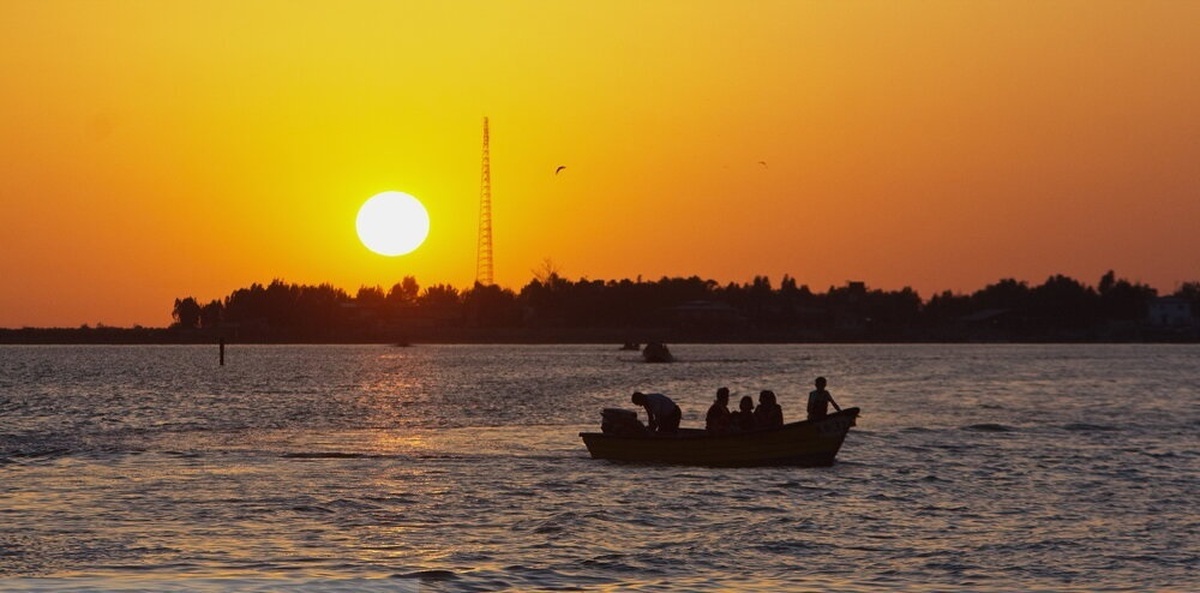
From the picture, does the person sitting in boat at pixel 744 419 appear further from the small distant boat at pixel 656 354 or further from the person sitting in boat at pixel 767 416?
the small distant boat at pixel 656 354

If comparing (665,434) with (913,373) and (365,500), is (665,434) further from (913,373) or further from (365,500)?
(913,373)

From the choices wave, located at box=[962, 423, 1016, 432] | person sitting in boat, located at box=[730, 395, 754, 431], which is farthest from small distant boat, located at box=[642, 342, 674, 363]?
person sitting in boat, located at box=[730, 395, 754, 431]

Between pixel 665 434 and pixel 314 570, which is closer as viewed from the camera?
pixel 314 570

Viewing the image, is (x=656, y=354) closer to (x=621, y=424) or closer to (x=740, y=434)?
(x=621, y=424)

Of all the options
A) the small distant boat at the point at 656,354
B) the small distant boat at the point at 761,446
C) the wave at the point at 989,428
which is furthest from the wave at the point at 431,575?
the small distant boat at the point at 656,354

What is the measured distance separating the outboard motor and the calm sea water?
122 centimetres

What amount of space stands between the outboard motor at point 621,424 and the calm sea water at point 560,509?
4.01 feet

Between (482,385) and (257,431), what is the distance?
58.7m

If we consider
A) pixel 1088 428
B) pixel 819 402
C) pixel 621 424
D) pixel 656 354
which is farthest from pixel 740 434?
pixel 656 354

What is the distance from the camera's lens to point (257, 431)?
213 feet

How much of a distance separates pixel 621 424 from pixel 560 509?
12.1 m

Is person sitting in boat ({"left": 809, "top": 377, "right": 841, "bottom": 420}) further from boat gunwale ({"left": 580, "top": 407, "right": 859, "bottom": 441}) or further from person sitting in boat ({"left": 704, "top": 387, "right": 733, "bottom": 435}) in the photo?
person sitting in boat ({"left": 704, "top": 387, "right": 733, "bottom": 435})

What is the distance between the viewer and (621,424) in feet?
152

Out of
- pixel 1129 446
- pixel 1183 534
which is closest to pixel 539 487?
pixel 1183 534
